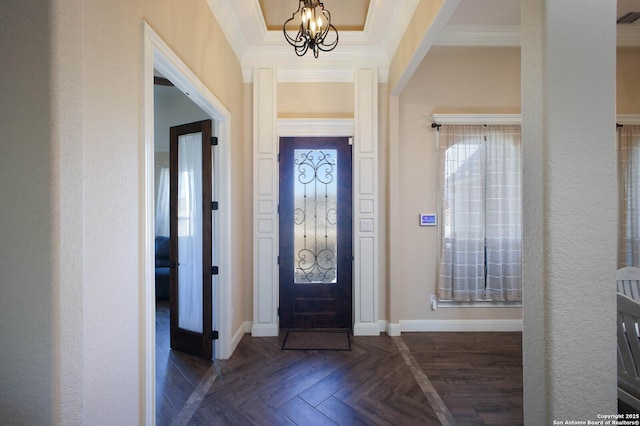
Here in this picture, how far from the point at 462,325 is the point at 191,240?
138 inches

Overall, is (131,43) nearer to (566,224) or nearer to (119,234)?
(119,234)

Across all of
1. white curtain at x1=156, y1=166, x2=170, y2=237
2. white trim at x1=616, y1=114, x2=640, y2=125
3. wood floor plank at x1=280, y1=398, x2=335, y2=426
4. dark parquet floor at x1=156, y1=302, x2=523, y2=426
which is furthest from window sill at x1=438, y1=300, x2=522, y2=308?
white curtain at x1=156, y1=166, x2=170, y2=237

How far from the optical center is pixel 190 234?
2809mm

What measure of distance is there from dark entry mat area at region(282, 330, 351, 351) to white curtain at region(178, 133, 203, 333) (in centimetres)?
104

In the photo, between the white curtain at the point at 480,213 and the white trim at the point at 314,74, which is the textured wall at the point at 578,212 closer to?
the white curtain at the point at 480,213

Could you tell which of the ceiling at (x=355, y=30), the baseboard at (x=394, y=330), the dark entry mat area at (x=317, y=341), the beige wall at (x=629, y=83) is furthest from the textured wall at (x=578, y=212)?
the beige wall at (x=629, y=83)

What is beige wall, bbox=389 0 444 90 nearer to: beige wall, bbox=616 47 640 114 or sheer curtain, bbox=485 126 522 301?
sheer curtain, bbox=485 126 522 301

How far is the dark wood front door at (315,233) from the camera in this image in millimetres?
3387

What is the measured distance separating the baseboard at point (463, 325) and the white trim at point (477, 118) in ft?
8.52

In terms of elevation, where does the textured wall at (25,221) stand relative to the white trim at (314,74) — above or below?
below

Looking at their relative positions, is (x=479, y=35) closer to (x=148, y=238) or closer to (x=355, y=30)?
(x=355, y=30)

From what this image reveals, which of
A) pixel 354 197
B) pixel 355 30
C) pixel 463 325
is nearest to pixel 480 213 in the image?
pixel 463 325

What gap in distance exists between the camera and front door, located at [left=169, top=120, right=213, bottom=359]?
2.69 m

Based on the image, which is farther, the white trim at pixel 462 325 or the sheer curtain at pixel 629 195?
the white trim at pixel 462 325
